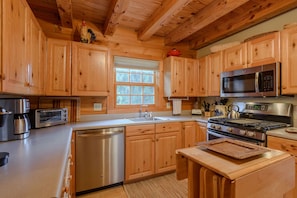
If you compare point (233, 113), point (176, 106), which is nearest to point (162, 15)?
point (176, 106)

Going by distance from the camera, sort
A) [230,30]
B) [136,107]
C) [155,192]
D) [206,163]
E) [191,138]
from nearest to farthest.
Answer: [206,163] < [155,192] < [230,30] < [191,138] < [136,107]

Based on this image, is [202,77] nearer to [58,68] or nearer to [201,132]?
[201,132]

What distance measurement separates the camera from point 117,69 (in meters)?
3.05

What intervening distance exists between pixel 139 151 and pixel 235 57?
2.21 meters

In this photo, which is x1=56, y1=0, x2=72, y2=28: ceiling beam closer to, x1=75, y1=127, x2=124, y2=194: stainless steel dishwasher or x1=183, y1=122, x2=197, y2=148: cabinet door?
x1=75, y1=127, x2=124, y2=194: stainless steel dishwasher

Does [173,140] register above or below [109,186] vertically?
above

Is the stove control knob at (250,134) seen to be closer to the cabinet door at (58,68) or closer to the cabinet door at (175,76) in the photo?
the cabinet door at (175,76)

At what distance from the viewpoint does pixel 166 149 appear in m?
2.75

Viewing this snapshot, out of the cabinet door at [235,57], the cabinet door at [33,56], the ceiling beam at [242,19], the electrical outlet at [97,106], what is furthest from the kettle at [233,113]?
the cabinet door at [33,56]

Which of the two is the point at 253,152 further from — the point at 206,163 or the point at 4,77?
the point at 4,77

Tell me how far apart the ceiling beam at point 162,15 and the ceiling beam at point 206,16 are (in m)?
0.43

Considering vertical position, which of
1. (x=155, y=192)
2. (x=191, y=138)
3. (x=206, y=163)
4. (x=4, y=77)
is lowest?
(x=155, y=192)

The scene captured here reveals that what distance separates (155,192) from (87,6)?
2887 millimetres

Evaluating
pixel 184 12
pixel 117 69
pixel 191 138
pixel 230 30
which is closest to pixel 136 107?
pixel 117 69
